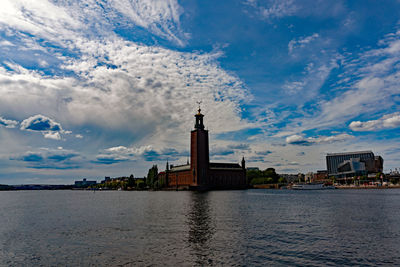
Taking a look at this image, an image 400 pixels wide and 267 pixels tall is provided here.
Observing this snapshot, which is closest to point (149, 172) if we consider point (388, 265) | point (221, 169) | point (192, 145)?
point (192, 145)

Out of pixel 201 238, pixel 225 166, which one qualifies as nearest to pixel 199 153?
pixel 225 166

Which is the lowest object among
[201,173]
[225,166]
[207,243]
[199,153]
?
[207,243]

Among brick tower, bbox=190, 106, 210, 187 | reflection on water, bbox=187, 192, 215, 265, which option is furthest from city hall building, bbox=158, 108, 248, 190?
reflection on water, bbox=187, 192, 215, 265

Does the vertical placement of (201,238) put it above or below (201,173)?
below

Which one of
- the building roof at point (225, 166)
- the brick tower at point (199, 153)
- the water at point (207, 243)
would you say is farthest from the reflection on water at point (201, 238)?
the building roof at point (225, 166)

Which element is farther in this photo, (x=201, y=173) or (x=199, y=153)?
(x=199, y=153)

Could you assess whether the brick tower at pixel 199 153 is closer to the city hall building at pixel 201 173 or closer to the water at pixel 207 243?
the city hall building at pixel 201 173

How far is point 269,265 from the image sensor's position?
52.5 ft

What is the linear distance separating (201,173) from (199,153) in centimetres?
1054

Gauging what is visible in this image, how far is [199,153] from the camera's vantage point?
157m

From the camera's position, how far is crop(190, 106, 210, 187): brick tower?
153375 millimetres

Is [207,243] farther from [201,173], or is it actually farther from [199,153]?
[199,153]

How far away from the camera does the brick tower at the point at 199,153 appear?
153 m

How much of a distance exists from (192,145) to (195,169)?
13.5 meters
